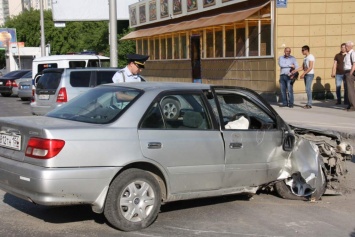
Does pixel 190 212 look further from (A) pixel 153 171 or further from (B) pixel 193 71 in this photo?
(B) pixel 193 71

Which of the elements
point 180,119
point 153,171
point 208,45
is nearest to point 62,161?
point 153,171

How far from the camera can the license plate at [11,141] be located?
5402 mm

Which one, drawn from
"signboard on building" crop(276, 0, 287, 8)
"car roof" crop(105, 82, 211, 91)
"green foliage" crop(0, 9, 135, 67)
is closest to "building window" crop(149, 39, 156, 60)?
"signboard on building" crop(276, 0, 287, 8)

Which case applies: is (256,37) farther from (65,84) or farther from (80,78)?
(65,84)

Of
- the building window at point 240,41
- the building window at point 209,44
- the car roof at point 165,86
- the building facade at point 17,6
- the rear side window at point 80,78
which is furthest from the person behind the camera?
the building facade at point 17,6

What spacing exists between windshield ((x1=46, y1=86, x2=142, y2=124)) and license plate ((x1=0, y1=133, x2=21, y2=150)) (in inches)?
23.6

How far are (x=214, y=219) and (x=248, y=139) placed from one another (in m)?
1.03

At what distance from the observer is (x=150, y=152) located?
542 centimetres

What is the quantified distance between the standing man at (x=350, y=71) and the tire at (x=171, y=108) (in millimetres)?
9155

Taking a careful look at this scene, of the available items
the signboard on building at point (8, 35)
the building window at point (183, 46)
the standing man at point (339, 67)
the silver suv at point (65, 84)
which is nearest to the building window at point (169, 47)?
the building window at point (183, 46)

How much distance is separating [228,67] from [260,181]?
14838mm

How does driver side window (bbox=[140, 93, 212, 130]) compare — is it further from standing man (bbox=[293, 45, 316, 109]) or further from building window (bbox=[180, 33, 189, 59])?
building window (bbox=[180, 33, 189, 59])

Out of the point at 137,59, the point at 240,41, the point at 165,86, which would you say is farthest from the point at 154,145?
the point at 240,41

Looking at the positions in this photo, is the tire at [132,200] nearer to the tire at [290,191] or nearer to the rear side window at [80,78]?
the tire at [290,191]
